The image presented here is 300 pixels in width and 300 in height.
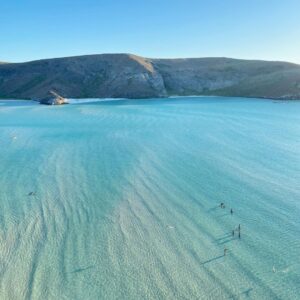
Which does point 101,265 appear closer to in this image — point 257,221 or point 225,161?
point 257,221

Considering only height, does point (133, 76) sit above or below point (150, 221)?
above

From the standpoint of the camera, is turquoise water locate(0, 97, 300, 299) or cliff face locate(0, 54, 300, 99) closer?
turquoise water locate(0, 97, 300, 299)

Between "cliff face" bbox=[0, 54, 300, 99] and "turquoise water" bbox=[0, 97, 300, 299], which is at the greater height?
"cliff face" bbox=[0, 54, 300, 99]

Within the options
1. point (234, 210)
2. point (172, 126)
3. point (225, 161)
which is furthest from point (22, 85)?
point (234, 210)

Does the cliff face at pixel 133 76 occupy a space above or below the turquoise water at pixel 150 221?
above
